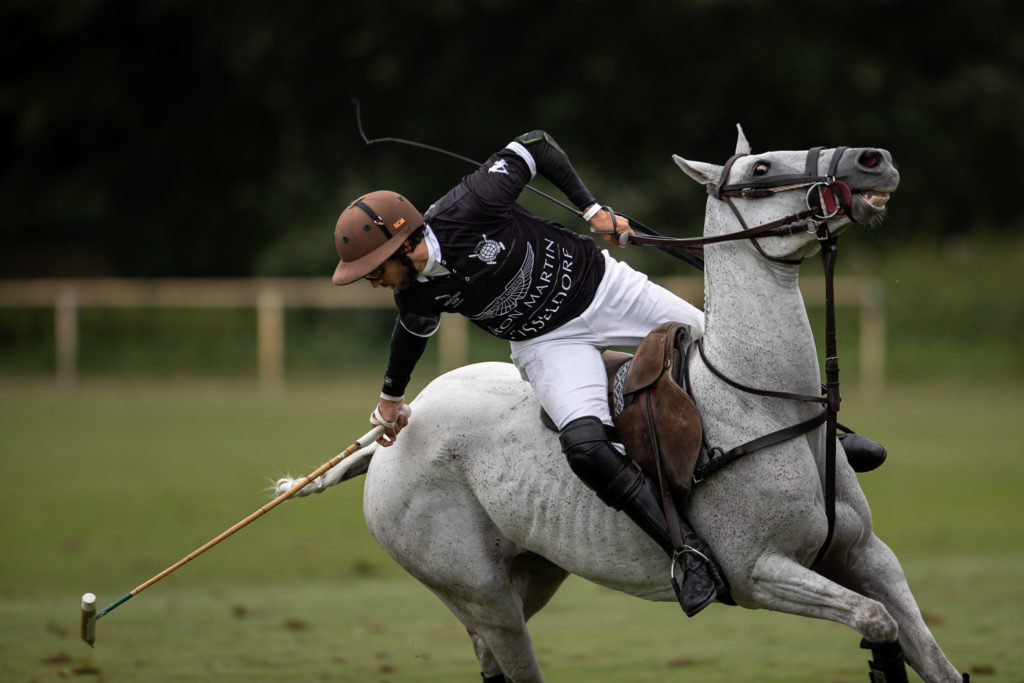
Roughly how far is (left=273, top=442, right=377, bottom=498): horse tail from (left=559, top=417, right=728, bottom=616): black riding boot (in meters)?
1.32

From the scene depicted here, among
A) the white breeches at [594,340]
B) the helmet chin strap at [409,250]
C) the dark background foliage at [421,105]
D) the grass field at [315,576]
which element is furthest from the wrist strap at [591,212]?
the dark background foliage at [421,105]

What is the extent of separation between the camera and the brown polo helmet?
15.3 feet

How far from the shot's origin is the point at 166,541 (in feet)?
35.9

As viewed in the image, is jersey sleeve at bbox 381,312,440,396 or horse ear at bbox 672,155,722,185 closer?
horse ear at bbox 672,155,722,185

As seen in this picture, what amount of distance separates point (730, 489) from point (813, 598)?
47 centimetres

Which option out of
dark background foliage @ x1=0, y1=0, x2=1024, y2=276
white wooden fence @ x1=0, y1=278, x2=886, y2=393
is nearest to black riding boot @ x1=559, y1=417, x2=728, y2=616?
white wooden fence @ x1=0, y1=278, x2=886, y2=393

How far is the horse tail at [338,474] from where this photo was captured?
5.57 m

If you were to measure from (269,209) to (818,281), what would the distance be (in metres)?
12.8

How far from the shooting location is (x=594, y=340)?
5004 millimetres

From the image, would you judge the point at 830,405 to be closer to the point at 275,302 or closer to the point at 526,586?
the point at 526,586

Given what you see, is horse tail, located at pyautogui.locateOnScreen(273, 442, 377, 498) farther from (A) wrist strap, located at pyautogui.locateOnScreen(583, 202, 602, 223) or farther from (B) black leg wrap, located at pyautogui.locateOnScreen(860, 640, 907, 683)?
(B) black leg wrap, located at pyautogui.locateOnScreen(860, 640, 907, 683)

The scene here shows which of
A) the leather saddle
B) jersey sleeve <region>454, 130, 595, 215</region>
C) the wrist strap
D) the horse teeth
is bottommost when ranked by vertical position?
the leather saddle

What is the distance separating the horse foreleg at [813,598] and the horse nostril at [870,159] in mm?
1401

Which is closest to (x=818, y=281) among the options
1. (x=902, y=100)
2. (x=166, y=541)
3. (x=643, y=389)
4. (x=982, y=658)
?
(x=902, y=100)
